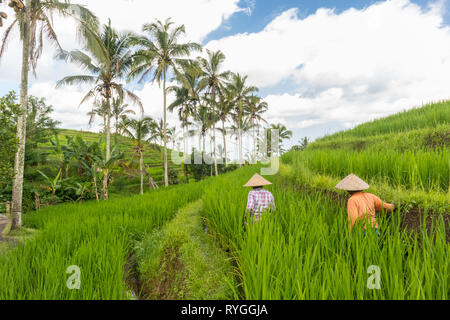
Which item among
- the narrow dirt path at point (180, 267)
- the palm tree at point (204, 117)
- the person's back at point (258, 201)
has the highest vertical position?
the palm tree at point (204, 117)

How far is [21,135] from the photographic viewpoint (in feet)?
18.3

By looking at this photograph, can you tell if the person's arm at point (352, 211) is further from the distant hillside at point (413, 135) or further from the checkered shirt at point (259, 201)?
the distant hillside at point (413, 135)

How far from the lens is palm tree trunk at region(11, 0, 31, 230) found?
18.1ft

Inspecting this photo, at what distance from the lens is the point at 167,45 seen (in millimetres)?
14703

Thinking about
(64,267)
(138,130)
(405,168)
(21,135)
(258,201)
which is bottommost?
(64,267)

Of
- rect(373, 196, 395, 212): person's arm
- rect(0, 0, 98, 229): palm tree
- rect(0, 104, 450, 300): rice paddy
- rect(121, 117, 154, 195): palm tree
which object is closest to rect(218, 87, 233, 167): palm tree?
rect(121, 117, 154, 195): palm tree

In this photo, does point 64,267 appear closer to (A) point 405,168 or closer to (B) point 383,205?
(B) point 383,205

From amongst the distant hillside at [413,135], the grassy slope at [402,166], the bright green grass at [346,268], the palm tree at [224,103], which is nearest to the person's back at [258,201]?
the bright green grass at [346,268]

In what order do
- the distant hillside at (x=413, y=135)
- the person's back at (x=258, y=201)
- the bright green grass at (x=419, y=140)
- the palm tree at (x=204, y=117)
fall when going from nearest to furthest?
the person's back at (x=258, y=201), the bright green grass at (x=419, y=140), the distant hillside at (x=413, y=135), the palm tree at (x=204, y=117)

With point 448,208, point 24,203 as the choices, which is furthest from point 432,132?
point 24,203

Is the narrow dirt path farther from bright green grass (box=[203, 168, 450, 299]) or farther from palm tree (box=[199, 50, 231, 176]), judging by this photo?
A: palm tree (box=[199, 50, 231, 176])

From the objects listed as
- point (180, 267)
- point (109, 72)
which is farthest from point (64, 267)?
point (109, 72)

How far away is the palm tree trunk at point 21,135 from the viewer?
5.52m
